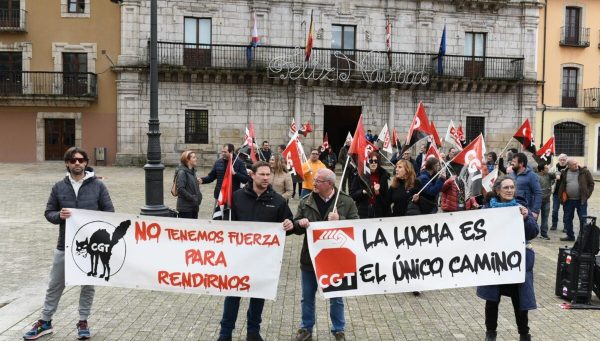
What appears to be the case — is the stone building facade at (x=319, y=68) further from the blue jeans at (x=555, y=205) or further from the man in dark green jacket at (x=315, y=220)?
the man in dark green jacket at (x=315, y=220)

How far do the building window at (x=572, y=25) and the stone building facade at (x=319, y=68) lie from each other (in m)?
2.59

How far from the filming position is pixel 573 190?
1226cm

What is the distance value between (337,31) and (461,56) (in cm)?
692

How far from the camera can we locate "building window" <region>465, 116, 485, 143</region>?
30.2m

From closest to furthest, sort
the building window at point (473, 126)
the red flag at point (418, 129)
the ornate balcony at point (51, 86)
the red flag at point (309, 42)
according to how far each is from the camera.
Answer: the red flag at point (418, 129) → the red flag at point (309, 42) → the ornate balcony at point (51, 86) → the building window at point (473, 126)

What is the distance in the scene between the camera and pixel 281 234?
560cm

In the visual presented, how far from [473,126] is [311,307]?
26.7 m

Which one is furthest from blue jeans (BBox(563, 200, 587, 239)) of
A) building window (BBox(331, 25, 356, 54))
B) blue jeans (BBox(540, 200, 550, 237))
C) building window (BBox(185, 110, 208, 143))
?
building window (BBox(185, 110, 208, 143))

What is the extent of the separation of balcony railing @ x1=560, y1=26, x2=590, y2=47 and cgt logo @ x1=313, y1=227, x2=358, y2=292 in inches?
1200

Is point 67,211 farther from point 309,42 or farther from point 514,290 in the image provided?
point 309,42

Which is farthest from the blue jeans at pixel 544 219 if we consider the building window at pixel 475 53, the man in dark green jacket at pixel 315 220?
the building window at pixel 475 53

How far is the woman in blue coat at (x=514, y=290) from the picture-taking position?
5.54m

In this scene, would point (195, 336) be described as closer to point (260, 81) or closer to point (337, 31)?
point (260, 81)

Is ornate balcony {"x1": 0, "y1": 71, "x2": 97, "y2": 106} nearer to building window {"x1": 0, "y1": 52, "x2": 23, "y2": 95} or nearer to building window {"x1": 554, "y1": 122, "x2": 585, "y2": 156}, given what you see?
building window {"x1": 0, "y1": 52, "x2": 23, "y2": 95}
